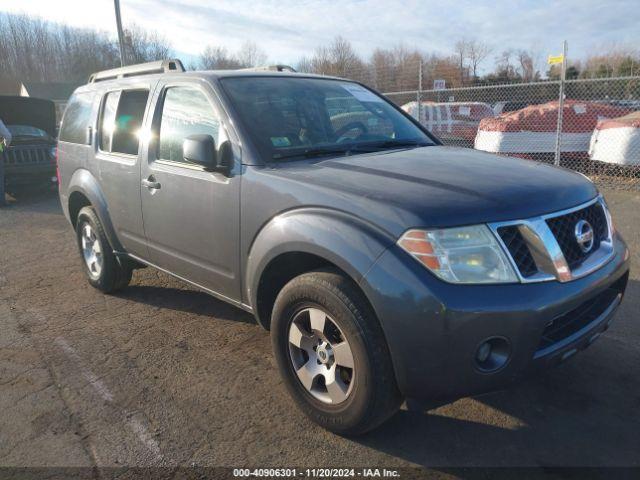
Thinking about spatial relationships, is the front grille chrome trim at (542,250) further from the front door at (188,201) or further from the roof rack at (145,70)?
the roof rack at (145,70)

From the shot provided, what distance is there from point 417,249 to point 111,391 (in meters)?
2.21

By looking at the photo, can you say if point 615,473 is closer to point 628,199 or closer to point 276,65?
point 276,65

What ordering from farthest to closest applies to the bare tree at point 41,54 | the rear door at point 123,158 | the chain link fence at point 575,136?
the bare tree at point 41,54 < the chain link fence at point 575,136 < the rear door at point 123,158

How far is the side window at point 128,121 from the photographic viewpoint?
13.2 feet

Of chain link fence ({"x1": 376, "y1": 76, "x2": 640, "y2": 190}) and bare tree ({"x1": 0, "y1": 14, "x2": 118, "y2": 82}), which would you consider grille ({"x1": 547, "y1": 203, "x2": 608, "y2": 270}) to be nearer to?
chain link fence ({"x1": 376, "y1": 76, "x2": 640, "y2": 190})

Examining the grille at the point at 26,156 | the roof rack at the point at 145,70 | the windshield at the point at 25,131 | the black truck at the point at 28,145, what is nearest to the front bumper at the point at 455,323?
the roof rack at the point at 145,70

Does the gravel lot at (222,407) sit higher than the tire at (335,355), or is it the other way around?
the tire at (335,355)

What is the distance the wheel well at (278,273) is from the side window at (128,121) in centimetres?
175

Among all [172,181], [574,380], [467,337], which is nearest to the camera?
[467,337]

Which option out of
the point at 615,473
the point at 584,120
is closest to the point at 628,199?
the point at 584,120

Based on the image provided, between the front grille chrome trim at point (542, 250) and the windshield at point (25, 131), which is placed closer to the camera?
the front grille chrome trim at point (542, 250)

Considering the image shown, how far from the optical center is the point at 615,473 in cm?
235

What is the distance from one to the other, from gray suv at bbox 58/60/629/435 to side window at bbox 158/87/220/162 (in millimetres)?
13

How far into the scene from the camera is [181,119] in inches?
141
